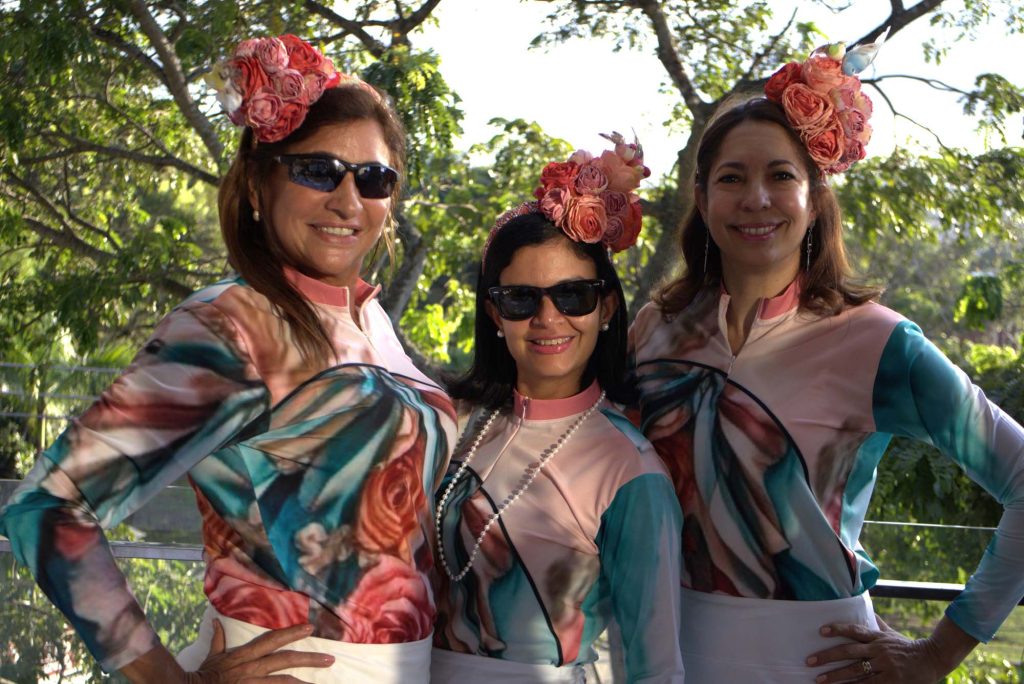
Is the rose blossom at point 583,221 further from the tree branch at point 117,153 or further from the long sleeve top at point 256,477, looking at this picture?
the tree branch at point 117,153

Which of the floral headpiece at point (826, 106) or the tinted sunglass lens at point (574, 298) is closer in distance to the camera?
the tinted sunglass lens at point (574, 298)

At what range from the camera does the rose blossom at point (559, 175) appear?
97.6 inches

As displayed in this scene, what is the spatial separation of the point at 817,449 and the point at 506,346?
2.36 ft

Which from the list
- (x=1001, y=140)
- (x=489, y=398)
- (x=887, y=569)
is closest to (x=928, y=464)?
(x=1001, y=140)

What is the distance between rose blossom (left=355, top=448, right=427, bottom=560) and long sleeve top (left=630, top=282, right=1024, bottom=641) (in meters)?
0.60

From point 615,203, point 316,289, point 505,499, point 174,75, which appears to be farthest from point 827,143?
point 174,75

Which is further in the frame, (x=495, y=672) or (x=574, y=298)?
(x=574, y=298)

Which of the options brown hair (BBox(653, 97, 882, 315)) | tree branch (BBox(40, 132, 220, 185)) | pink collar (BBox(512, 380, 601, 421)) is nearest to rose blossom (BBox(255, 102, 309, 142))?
pink collar (BBox(512, 380, 601, 421))

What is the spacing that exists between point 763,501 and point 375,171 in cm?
105

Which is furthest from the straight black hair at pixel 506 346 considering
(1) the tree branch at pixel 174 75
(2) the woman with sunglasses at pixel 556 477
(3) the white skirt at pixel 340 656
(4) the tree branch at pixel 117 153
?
(4) the tree branch at pixel 117 153

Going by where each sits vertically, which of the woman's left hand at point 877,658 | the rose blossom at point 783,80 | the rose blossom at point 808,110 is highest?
the rose blossom at point 783,80

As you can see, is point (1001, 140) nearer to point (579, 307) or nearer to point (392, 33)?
point (392, 33)

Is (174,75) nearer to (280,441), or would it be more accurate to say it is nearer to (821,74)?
(821,74)

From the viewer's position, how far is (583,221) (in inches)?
93.7
